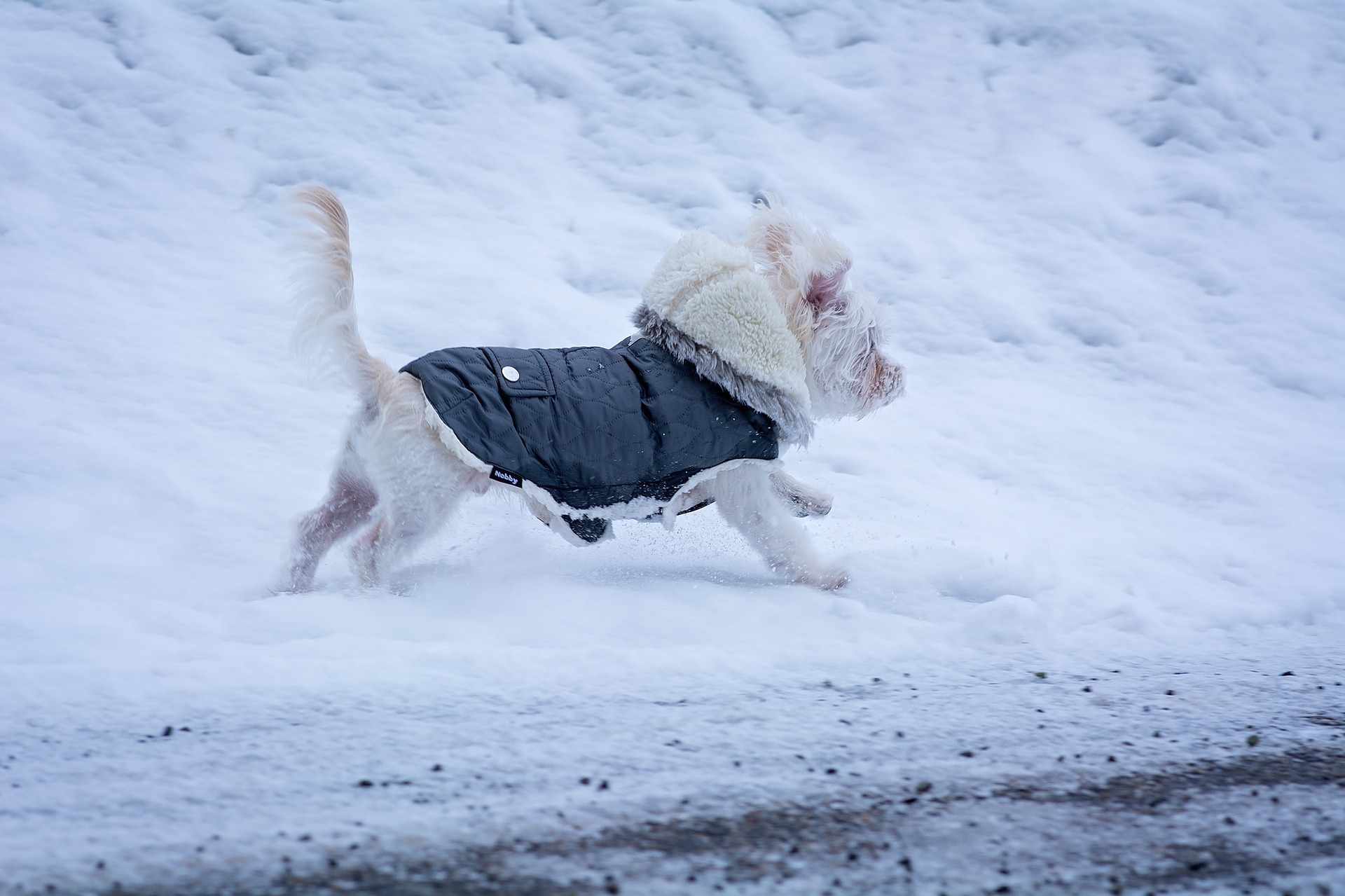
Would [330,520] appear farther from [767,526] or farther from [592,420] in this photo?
[767,526]

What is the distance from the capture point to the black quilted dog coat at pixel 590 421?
9.41 ft

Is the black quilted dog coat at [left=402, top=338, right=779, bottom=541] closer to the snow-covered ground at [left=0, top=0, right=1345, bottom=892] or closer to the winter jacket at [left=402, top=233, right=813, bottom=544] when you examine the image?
the winter jacket at [left=402, top=233, right=813, bottom=544]

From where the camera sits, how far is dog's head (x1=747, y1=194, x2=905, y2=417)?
10.8ft

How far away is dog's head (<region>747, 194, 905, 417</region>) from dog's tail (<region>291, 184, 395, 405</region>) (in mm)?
1404

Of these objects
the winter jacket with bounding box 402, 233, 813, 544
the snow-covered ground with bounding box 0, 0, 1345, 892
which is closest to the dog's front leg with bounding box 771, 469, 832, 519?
the snow-covered ground with bounding box 0, 0, 1345, 892

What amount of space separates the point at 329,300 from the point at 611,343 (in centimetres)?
238

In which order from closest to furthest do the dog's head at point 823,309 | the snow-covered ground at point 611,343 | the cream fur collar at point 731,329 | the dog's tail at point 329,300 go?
the snow-covered ground at point 611,343, the dog's tail at point 329,300, the cream fur collar at point 731,329, the dog's head at point 823,309

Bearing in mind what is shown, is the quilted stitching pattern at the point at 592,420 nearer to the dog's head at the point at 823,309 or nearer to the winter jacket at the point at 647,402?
the winter jacket at the point at 647,402

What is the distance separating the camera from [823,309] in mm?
3314

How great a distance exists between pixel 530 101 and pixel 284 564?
498 cm

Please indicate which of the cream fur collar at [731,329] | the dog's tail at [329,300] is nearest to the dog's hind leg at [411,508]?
the dog's tail at [329,300]

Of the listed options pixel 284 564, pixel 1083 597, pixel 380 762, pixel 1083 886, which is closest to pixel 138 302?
pixel 284 564

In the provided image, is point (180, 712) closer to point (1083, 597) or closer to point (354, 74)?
point (1083, 597)

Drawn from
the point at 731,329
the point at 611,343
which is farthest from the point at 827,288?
the point at 611,343
